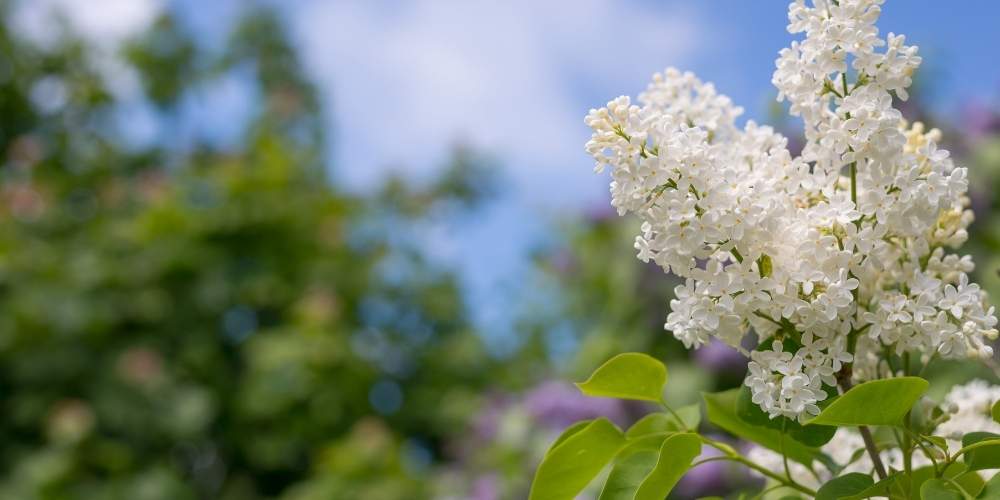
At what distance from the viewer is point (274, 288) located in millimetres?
3471

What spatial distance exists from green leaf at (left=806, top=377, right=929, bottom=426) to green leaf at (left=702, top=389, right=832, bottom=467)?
0.38ft

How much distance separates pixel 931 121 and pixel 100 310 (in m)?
2.57

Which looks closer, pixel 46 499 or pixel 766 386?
pixel 766 386

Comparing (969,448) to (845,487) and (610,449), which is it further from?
(610,449)

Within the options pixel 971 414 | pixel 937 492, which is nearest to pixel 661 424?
pixel 937 492

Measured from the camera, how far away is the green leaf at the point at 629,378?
521 mm

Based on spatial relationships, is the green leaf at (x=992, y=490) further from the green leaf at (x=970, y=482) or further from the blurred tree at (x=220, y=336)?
the blurred tree at (x=220, y=336)

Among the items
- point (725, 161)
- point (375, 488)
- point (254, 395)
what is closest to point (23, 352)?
point (254, 395)

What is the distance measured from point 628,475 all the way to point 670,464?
4 centimetres

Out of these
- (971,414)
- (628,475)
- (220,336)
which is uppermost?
(220,336)

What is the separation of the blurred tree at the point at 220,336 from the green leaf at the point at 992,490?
7.77 ft

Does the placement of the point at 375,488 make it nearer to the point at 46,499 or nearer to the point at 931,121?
the point at 46,499

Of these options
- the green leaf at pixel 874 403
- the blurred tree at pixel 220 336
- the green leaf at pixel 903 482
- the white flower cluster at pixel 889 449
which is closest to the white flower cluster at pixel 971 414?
the white flower cluster at pixel 889 449

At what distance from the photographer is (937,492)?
46cm
